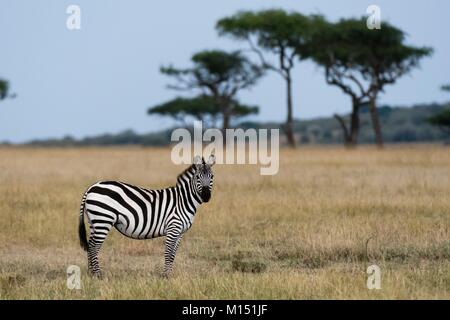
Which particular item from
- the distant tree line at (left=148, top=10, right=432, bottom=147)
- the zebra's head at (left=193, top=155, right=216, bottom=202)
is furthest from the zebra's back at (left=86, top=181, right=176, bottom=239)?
the distant tree line at (left=148, top=10, right=432, bottom=147)

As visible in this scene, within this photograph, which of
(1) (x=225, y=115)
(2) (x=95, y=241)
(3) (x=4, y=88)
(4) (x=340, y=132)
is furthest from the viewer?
(4) (x=340, y=132)

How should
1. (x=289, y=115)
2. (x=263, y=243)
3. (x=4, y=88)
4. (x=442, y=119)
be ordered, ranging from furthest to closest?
1. (x=4, y=88)
2. (x=442, y=119)
3. (x=289, y=115)
4. (x=263, y=243)

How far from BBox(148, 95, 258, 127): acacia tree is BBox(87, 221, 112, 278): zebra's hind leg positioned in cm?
4138

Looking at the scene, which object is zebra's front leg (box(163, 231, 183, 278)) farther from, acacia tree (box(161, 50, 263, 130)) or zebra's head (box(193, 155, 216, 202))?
acacia tree (box(161, 50, 263, 130))

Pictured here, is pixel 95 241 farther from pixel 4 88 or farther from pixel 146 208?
pixel 4 88

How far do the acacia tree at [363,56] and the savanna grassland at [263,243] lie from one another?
1864cm

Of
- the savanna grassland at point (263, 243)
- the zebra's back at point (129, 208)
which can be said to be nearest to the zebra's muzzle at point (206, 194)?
the zebra's back at point (129, 208)

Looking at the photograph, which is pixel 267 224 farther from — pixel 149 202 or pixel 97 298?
pixel 97 298

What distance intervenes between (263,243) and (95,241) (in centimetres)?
321

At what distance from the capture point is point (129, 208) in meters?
7.66

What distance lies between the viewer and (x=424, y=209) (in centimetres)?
1271

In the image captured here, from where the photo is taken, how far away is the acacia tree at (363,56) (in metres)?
37.1

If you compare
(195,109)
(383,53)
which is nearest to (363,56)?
(383,53)
